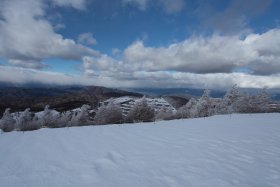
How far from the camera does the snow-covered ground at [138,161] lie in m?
3.28

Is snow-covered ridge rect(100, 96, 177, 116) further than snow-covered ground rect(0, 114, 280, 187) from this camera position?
Yes

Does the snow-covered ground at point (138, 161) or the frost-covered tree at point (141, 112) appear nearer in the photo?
the snow-covered ground at point (138, 161)

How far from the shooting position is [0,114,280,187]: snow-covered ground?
3.28 meters

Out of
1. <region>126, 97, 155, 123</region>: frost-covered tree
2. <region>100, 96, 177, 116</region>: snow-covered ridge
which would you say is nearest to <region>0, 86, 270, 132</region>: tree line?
<region>126, 97, 155, 123</region>: frost-covered tree

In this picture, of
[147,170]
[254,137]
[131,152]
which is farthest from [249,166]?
[254,137]

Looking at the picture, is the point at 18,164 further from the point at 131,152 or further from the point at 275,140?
the point at 275,140

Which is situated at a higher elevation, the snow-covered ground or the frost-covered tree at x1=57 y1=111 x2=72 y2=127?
the snow-covered ground

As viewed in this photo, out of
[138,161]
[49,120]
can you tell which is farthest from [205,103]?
[138,161]

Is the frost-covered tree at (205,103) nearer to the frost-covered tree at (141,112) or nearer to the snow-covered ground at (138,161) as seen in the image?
the frost-covered tree at (141,112)

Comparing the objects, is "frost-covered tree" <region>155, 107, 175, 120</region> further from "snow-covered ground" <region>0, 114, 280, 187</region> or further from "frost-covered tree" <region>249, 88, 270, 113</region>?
"snow-covered ground" <region>0, 114, 280, 187</region>

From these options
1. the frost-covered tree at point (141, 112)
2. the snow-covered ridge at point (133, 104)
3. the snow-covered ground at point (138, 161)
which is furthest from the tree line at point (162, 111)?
the snow-covered ground at point (138, 161)

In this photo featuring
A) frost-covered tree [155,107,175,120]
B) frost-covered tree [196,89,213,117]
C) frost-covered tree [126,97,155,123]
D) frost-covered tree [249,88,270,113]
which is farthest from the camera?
frost-covered tree [196,89,213,117]

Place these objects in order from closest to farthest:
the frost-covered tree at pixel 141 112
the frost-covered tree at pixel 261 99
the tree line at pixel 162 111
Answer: the tree line at pixel 162 111 < the frost-covered tree at pixel 261 99 < the frost-covered tree at pixel 141 112

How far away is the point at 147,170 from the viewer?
145 inches
